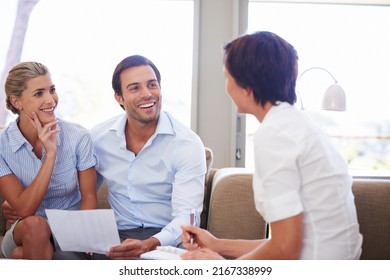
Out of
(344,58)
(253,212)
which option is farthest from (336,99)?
(253,212)

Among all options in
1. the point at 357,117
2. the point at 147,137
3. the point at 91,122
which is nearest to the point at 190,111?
the point at 91,122

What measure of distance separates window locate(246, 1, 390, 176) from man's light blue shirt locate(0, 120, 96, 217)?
1646 millimetres

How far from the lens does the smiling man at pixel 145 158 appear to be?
180 centimetres

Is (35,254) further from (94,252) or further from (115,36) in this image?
(115,36)

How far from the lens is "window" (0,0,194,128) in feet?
11.0

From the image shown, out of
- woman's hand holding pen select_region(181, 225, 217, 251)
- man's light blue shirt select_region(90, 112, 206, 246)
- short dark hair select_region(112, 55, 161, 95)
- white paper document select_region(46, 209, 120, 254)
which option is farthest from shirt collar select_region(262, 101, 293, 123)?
short dark hair select_region(112, 55, 161, 95)

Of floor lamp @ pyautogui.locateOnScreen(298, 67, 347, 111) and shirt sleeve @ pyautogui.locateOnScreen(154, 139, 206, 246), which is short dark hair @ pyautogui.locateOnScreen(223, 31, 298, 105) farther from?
floor lamp @ pyautogui.locateOnScreen(298, 67, 347, 111)

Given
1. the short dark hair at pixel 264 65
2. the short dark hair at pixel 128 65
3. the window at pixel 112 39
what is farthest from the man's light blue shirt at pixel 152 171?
the window at pixel 112 39

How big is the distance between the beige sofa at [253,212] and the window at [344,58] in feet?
5.00

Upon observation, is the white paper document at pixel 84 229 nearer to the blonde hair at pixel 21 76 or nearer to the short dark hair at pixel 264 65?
the blonde hair at pixel 21 76

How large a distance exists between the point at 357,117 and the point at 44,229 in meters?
2.37

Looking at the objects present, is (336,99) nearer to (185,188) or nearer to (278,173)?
(185,188)

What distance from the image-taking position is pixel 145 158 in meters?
1.84

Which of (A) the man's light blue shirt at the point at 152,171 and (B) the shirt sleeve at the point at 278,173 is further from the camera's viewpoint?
(A) the man's light blue shirt at the point at 152,171
